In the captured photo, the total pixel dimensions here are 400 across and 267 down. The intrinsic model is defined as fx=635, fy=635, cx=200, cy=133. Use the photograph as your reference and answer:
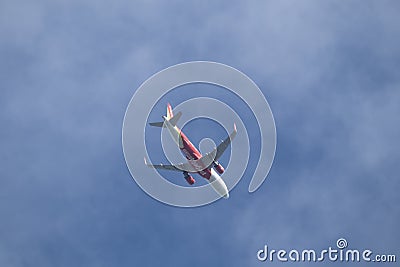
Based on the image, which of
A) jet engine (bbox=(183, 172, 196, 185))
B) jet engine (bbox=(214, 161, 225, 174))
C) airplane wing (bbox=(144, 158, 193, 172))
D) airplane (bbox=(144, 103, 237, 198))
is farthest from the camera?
jet engine (bbox=(183, 172, 196, 185))

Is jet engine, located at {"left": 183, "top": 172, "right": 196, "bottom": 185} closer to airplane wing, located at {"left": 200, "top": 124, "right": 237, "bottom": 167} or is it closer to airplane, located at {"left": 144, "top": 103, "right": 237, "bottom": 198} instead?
airplane, located at {"left": 144, "top": 103, "right": 237, "bottom": 198}

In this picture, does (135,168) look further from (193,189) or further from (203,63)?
(203,63)

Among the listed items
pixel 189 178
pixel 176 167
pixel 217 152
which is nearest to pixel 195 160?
pixel 217 152

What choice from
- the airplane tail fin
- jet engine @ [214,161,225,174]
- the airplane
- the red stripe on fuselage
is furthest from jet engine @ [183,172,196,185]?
the airplane tail fin

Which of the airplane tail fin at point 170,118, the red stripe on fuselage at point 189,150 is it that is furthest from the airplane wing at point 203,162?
the airplane tail fin at point 170,118

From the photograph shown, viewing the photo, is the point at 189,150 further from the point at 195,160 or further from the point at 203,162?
the point at 203,162

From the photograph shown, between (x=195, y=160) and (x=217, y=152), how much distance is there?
4.96 meters

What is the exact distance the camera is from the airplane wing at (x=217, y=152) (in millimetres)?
129875

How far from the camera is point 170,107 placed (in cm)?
13812

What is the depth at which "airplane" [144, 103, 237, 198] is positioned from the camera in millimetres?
132125

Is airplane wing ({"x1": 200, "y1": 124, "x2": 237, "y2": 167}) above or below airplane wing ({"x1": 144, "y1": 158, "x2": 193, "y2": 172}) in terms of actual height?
above

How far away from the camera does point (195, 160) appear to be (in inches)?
5285

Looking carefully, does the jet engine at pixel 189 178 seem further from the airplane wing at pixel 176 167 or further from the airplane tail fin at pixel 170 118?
the airplane tail fin at pixel 170 118

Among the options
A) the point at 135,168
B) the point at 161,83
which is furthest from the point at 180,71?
the point at 135,168
